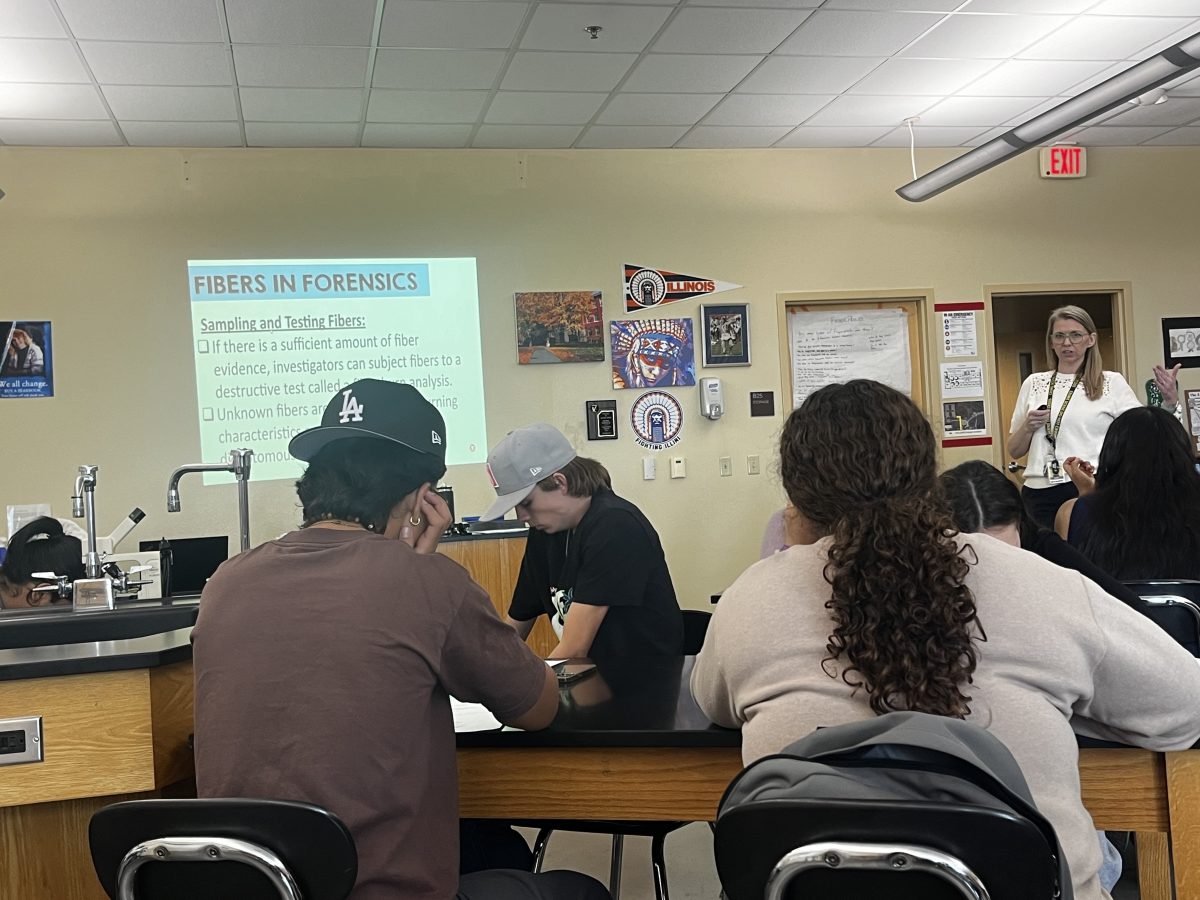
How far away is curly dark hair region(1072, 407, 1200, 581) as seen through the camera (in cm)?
298

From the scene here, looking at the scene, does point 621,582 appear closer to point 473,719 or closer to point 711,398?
point 473,719

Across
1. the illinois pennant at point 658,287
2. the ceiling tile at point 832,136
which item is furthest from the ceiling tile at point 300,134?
the ceiling tile at point 832,136

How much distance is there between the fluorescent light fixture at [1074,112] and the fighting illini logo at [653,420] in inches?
64.2

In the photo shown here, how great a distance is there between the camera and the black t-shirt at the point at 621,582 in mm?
2566

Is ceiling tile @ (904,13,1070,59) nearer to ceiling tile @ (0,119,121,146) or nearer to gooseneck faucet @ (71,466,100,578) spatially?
gooseneck faucet @ (71,466,100,578)

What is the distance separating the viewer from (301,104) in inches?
191

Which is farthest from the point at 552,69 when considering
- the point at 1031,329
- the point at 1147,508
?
the point at 1031,329

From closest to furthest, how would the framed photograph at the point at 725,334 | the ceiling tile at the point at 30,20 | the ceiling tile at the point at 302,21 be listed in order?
the ceiling tile at the point at 30,20 < the ceiling tile at the point at 302,21 < the framed photograph at the point at 725,334

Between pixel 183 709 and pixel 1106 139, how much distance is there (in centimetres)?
600

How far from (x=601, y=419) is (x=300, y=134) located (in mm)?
2052

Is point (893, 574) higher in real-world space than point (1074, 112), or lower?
lower

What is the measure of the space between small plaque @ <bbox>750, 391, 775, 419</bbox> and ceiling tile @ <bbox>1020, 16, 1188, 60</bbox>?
210 centimetres

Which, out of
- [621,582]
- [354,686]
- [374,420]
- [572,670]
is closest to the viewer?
[354,686]

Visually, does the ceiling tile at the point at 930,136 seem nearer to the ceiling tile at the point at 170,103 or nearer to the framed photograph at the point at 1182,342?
the framed photograph at the point at 1182,342
